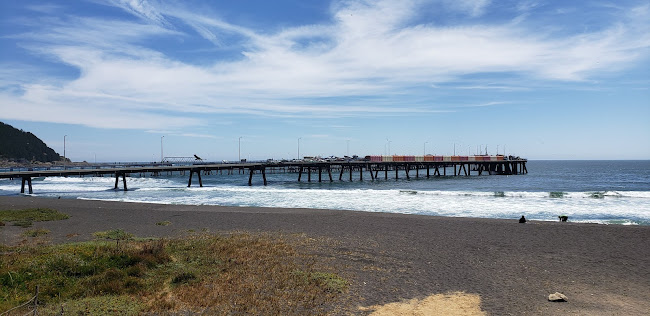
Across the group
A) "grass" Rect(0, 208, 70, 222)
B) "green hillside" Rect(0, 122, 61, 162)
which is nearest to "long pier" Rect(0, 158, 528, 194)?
"grass" Rect(0, 208, 70, 222)

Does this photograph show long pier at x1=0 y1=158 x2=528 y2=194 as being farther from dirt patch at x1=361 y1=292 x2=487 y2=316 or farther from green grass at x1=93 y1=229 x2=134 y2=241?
dirt patch at x1=361 y1=292 x2=487 y2=316

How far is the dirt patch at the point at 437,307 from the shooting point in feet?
32.3

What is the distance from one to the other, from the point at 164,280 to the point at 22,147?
675 ft

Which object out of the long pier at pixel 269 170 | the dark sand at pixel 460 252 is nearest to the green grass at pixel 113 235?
the dark sand at pixel 460 252

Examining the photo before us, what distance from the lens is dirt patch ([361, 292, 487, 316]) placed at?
984 cm

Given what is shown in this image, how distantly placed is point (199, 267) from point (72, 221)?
49.4 feet

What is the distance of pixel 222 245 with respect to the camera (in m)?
16.1

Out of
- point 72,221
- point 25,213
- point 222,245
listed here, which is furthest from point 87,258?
point 25,213

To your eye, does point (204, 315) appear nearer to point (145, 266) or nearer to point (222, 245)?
point (145, 266)

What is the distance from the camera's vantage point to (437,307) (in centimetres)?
1023

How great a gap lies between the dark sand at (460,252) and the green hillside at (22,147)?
179 metres

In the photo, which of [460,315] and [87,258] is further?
[87,258]

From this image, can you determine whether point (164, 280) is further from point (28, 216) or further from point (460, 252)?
point (28, 216)

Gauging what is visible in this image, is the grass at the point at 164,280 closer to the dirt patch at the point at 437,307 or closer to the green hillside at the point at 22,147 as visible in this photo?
the dirt patch at the point at 437,307
